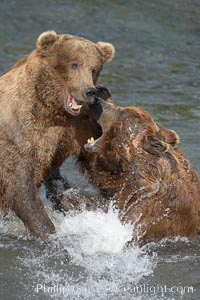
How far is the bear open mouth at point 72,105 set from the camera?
7.77 m

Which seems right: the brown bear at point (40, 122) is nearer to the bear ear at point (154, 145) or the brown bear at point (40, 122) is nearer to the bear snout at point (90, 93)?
the bear snout at point (90, 93)

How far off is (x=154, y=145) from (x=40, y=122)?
1007 mm

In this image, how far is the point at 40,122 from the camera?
8.03 metres

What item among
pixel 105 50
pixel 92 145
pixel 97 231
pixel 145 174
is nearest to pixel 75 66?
pixel 105 50

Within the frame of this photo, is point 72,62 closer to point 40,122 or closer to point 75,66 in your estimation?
point 75,66

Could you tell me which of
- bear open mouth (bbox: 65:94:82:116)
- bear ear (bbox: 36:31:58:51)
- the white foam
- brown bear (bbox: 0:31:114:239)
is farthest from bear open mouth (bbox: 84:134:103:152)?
bear ear (bbox: 36:31:58:51)

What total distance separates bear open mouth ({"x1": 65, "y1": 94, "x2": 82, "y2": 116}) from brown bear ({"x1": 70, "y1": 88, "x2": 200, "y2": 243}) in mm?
175

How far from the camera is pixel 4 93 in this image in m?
8.18

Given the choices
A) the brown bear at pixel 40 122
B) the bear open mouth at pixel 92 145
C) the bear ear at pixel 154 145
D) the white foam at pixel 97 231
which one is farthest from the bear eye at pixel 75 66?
the white foam at pixel 97 231

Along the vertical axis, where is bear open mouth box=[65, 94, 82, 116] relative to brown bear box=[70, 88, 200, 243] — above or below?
above

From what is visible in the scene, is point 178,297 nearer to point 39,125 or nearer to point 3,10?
point 39,125

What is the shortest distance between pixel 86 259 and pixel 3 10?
9013 millimetres

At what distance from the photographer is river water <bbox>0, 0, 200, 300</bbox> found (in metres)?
7.27

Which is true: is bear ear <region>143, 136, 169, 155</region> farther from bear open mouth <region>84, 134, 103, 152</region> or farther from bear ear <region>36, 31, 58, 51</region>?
bear ear <region>36, 31, 58, 51</region>
